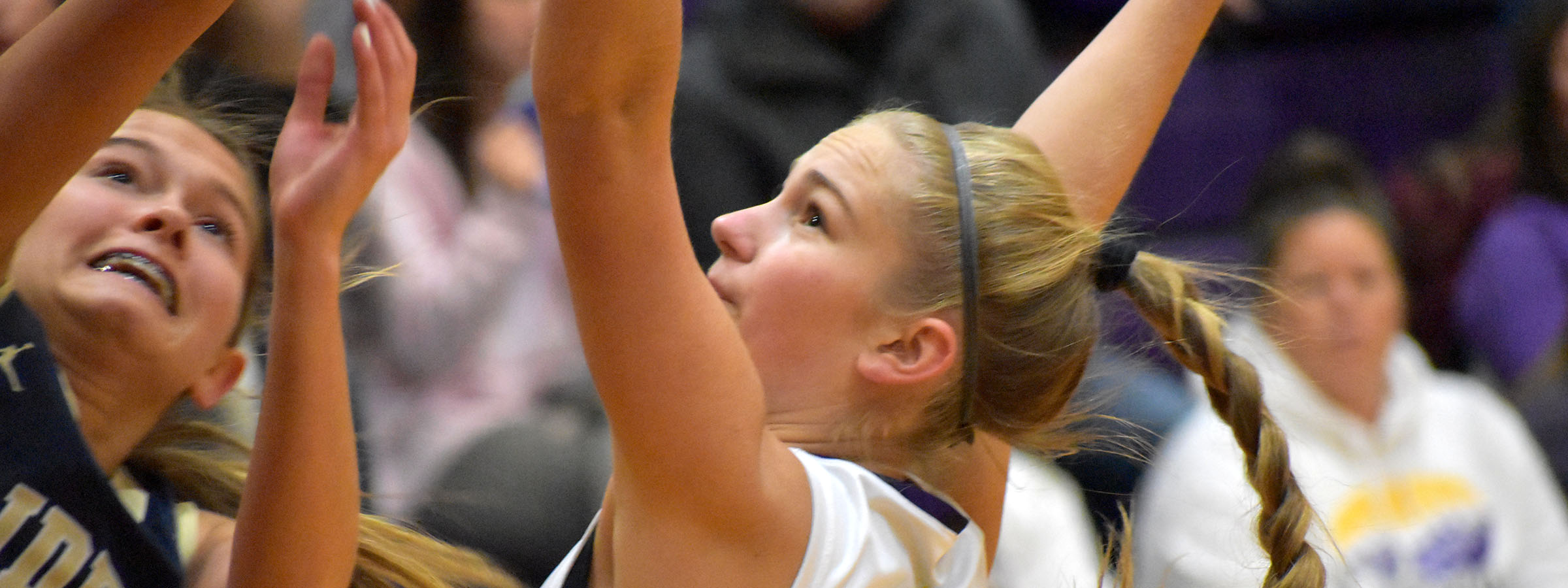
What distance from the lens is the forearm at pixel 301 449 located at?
98cm

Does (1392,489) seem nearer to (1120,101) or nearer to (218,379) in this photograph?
(1120,101)

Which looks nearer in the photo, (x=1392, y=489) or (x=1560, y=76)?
(x=1392, y=489)

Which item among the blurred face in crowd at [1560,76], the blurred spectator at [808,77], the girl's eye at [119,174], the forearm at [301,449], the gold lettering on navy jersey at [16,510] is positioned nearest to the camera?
the forearm at [301,449]

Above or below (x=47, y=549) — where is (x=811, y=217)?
above

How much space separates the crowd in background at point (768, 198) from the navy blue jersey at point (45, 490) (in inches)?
13.2

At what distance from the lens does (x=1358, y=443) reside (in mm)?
2447

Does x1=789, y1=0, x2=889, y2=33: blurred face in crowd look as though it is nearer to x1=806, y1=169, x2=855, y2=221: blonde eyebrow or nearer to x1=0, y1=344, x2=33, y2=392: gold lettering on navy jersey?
x1=806, y1=169, x2=855, y2=221: blonde eyebrow

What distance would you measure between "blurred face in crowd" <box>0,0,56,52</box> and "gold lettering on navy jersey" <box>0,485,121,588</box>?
1.20 feet

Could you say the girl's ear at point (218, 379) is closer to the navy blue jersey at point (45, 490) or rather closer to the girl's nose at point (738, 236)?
the navy blue jersey at point (45, 490)

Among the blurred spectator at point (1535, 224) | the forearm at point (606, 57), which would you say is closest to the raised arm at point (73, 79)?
the forearm at point (606, 57)

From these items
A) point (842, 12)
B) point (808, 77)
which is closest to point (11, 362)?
point (808, 77)

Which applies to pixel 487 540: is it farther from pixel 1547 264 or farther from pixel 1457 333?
pixel 1457 333

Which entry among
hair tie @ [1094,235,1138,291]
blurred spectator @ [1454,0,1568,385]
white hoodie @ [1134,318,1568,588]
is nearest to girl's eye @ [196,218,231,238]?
hair tie @ [1094,235,1138,291]

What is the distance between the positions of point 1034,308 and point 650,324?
1.26 feet
